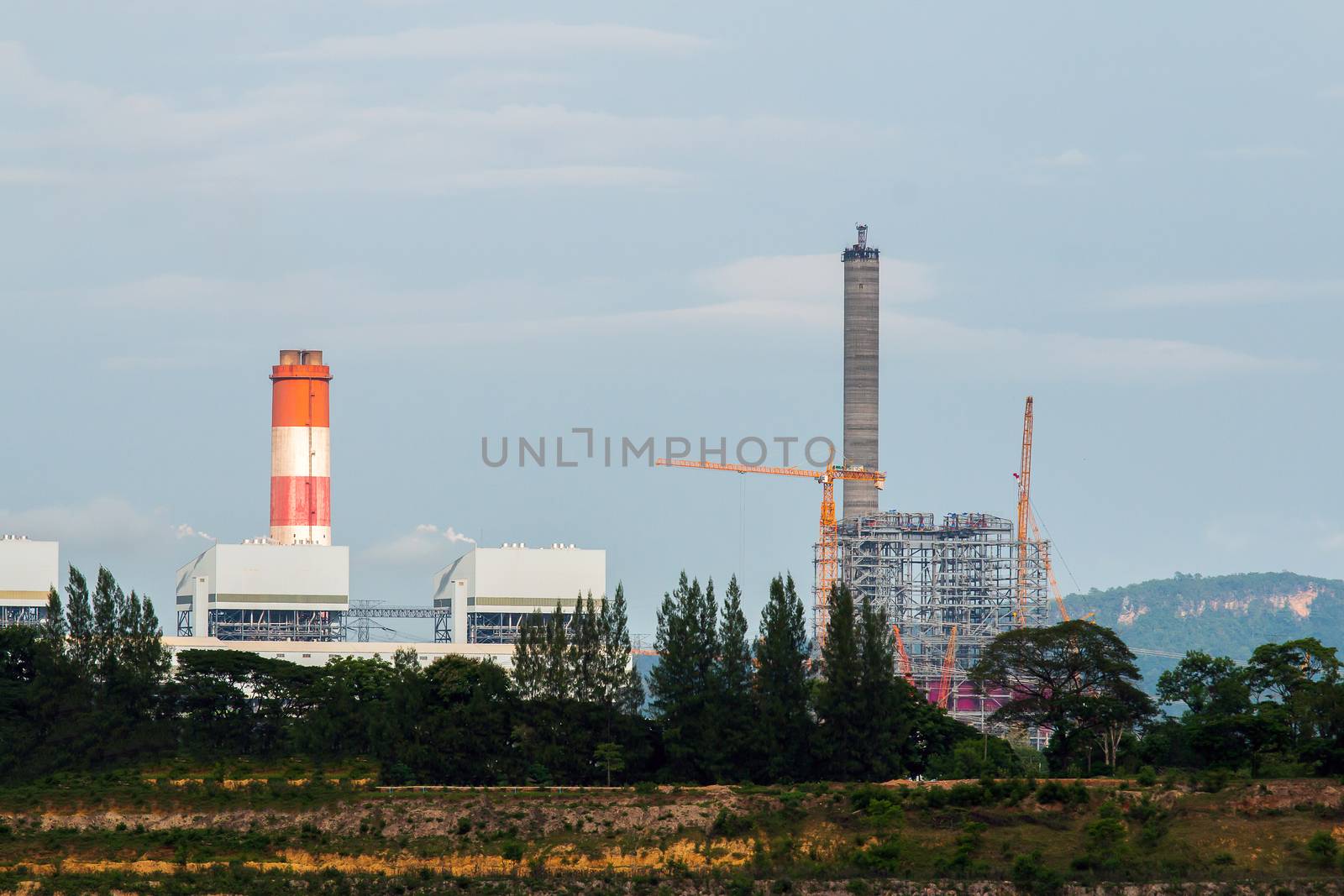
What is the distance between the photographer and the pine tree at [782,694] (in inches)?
4104

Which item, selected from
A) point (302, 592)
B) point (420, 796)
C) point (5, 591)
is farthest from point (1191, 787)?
point (5, 591)

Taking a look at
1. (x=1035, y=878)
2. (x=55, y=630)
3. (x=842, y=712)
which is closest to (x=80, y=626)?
(x=55, y=630)

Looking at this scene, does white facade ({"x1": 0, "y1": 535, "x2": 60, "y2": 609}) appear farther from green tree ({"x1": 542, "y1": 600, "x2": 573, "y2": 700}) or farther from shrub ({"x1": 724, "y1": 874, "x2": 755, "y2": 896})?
shrub ({"x1": 724, "y1": 874, "x2": 755, "y2": 896})

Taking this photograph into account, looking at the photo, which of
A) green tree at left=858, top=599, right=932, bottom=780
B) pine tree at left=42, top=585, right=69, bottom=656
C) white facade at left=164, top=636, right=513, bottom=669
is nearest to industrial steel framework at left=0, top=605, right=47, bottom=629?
white facade at left=164, top=636, right=513, bottom=669

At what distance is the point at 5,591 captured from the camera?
19812 centimetres

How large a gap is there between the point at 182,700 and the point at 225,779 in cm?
1537

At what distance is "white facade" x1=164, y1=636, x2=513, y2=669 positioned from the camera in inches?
Answer: 7510

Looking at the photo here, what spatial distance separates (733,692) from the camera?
107312mm

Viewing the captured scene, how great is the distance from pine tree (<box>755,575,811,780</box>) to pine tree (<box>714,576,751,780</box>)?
745mm

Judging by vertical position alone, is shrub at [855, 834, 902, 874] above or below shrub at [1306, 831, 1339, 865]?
below

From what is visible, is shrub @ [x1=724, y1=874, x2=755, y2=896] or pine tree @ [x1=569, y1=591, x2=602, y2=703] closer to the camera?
shrub @ [x1=724, y1=874, x2=755, y2=896]

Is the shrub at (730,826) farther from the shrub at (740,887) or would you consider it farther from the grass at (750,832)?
the shrub at (740,887)

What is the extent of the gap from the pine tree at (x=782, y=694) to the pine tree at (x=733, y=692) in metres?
0.74

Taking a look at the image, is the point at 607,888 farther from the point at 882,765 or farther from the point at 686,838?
the point at 882,765
